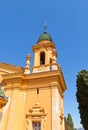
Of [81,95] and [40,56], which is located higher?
[40,56]

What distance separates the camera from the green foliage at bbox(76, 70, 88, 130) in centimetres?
1593

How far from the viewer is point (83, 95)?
643 inches

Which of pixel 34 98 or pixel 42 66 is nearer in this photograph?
pixel 34 98

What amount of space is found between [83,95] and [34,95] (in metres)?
4.55

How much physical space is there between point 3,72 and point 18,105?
146 inches

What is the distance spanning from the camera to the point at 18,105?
48.6ft

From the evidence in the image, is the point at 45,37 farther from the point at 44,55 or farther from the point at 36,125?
the point at 36,125

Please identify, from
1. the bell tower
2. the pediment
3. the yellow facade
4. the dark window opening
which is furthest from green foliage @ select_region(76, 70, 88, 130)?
the pediment

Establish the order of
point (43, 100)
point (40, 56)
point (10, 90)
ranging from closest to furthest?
point (43, 100) → point (10, 90) → point (40, 56)

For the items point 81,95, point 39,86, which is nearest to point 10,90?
point 39,86

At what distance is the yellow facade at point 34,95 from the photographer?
13914 millimetres

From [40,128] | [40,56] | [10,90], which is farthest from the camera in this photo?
[40,56]

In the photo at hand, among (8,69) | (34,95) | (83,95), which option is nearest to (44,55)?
(8,69)

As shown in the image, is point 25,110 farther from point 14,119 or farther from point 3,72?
point 3,72
